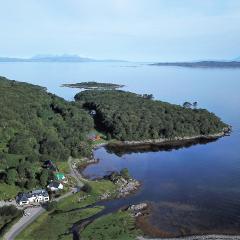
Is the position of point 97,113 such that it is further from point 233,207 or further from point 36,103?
point 233,207

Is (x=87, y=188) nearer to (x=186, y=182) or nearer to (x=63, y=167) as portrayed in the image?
(x=63, y=167)

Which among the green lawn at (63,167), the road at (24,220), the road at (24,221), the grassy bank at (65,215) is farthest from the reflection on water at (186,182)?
the road at (24,221)

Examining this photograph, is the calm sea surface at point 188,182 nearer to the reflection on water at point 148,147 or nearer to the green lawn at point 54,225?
the reflection on water at point 148,147

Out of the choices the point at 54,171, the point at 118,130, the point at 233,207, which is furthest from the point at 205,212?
the point at 118,130

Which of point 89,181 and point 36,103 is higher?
point 36,103

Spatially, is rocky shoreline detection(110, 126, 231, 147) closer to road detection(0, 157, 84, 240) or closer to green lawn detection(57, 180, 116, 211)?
green lawn detection(57, 180, 116, 211)
